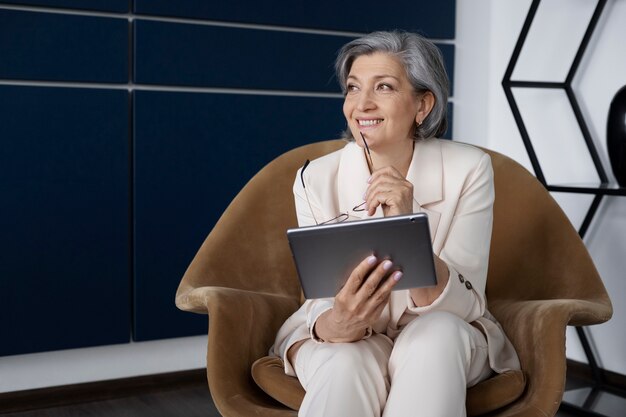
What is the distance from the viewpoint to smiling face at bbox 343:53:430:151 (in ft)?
6.70

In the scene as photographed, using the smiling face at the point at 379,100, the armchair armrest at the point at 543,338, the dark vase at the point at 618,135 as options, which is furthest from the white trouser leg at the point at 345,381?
the dark vase at the point at 618,135

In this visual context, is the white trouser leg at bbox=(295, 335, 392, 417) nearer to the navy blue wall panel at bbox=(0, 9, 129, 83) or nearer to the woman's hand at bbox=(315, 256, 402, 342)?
the woman's hand at bbox=(315, 256, 402, 342)

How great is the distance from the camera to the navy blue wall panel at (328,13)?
10.8 ft

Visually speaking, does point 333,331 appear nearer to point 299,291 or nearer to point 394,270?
point 394,270

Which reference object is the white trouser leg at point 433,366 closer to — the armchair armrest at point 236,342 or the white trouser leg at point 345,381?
the white trouser leg at point 345,381

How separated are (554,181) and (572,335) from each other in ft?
2.11

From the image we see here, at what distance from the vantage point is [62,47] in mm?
3068

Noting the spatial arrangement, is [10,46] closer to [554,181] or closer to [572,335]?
[554,181]

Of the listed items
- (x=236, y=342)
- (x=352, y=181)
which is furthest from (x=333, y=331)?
(x=352, y=181)

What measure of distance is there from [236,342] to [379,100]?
67cm

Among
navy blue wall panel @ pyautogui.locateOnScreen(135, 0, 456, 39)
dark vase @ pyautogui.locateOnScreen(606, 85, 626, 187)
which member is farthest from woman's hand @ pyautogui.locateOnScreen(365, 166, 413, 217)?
navy blue wall panel @ pyautogui.locateOnScreen(135, 0, 456, 39)

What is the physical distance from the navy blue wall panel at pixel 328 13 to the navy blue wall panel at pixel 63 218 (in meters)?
0.44

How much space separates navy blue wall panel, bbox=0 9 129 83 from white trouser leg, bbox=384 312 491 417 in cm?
178

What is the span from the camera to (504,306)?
2273 millimetres
